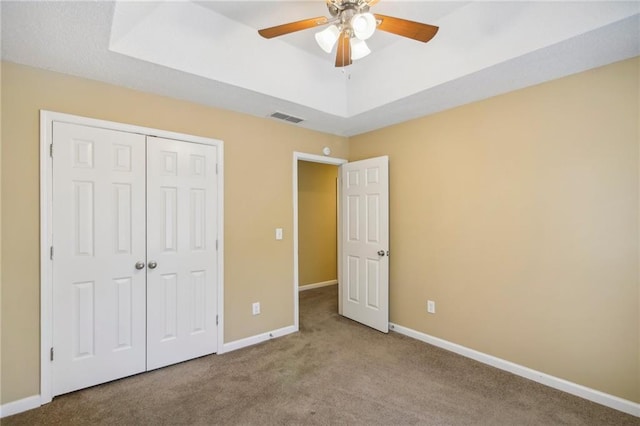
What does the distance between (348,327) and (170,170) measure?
8.65 ft

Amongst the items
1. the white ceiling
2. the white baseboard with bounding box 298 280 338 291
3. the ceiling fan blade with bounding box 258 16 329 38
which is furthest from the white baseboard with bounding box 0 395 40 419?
the white baseboard with bounding box 298 280 338 291

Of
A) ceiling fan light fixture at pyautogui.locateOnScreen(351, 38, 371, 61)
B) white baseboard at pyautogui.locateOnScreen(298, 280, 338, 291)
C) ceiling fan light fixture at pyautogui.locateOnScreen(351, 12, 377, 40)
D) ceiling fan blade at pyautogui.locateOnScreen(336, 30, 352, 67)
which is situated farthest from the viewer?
white baseboard at pyautogui.locateOnScreen(298, 280, 338, 291)

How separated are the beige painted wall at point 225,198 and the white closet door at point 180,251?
178 mm

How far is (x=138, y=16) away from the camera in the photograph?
180 cm

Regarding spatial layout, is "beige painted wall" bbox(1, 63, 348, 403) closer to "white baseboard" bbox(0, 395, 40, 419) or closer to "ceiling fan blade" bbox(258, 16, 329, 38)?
"white baseboard" bbox(0, 395, 40, 419)

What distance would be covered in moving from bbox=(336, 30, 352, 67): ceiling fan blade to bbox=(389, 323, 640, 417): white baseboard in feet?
9.17

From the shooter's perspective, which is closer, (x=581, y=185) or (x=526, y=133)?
(x=581, y=185)

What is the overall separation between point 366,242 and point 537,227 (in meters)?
1.73

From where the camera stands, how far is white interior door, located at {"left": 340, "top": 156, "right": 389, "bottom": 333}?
10.9 ft

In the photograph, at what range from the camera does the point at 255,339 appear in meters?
3.02

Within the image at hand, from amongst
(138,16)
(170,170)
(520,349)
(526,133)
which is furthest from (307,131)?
(520,349)

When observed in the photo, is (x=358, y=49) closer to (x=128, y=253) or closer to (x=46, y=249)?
(x=128, y=253)

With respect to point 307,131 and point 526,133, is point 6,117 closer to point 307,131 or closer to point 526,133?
point 307,131

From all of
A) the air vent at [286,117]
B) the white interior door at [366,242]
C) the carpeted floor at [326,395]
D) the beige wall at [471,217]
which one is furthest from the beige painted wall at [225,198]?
the white interior door at [366,242]
